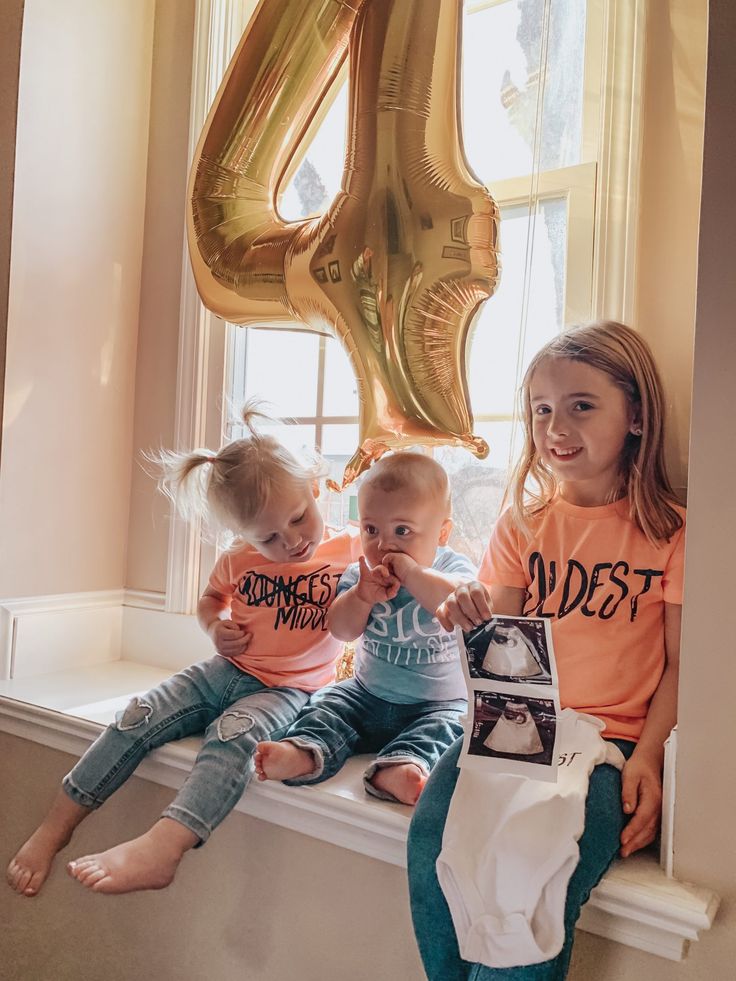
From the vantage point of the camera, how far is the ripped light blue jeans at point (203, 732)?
110 cm

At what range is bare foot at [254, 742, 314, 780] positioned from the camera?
3.48 feet

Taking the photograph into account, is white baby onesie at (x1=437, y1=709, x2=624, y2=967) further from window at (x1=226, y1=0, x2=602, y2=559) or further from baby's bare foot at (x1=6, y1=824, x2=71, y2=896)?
baby's bare foot at (x1=6, y1=824, x2=71, y2=896)

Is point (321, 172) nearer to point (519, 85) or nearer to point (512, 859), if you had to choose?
point (519, 85)

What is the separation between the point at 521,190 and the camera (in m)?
1.39

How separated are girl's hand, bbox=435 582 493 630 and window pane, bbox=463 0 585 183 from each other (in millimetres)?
810

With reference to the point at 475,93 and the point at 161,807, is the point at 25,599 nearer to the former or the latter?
the point at 161,807

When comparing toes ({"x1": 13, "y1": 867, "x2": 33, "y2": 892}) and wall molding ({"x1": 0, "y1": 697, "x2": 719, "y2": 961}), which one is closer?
wall molding ({"x1": 0, "y1": 697, "x2": 719, "y2": 961})

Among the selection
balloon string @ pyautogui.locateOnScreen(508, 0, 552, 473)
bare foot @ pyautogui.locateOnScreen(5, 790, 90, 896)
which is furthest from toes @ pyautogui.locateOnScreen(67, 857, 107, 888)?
balloon string @ pyautogui.locateOnScreen(508, 0, 552, 473)

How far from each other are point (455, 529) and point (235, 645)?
0.44m

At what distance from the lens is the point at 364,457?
1127 mm

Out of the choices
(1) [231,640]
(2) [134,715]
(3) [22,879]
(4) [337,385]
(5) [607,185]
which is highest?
(5) [607,185]

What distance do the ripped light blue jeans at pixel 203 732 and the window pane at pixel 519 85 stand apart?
1.01m

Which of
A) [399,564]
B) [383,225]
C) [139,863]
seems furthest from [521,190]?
[139,863]

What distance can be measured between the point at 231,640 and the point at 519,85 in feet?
3.63
